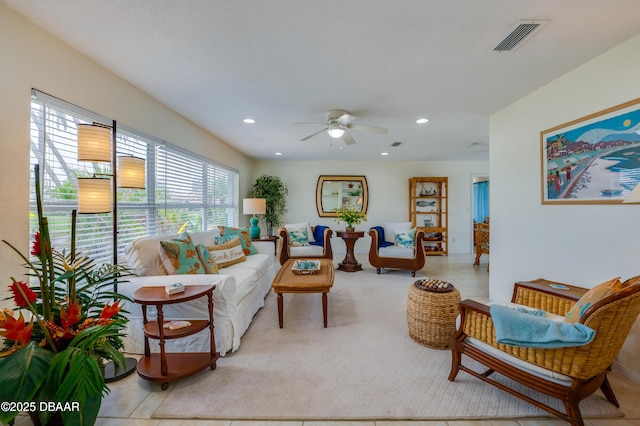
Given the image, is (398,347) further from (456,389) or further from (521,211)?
(521,211)

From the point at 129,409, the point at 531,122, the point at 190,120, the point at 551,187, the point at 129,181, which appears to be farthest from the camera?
the point at 190,120

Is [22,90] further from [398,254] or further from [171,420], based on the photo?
[398,254]

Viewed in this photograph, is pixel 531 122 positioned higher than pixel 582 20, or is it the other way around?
pixel 582 20

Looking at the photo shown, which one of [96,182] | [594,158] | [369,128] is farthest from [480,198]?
[96,182]

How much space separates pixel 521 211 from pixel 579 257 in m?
0.76

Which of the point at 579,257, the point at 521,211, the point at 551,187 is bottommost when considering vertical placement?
the point at 579,257

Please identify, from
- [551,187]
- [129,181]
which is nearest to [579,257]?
[551,187]

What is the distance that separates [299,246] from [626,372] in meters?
4.09

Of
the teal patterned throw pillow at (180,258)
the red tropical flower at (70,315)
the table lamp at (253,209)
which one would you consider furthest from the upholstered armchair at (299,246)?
the red tropical flower at (70,315)

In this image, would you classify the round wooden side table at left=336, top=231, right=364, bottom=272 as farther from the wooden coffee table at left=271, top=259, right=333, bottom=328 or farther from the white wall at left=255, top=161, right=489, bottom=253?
the wooden coffee table at left=271, top=259, right=333, bottom=328

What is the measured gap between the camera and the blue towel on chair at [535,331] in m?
1.34

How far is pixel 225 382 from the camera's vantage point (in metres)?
1.84

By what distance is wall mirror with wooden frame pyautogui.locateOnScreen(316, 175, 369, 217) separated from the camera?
6754 mm

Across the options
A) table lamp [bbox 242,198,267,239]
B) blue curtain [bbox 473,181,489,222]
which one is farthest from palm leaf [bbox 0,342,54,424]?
blue curtain [bbox 473,181,489,222]
